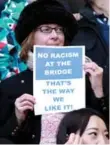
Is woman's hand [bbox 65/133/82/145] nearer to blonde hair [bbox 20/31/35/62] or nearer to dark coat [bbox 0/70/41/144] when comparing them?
dark coat [bbox 0/70/41/144]

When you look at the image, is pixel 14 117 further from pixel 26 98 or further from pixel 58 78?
pixel 58 78

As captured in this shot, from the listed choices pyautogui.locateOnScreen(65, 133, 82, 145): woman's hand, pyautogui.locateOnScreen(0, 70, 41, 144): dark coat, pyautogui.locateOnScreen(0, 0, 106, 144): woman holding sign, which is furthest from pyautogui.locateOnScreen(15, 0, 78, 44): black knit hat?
pyautogui.locateOnScreen(65, 133, 82, 145): woman's hand

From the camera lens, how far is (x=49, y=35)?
2.24 meters

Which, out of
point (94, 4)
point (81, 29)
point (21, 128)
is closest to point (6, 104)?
point (21, 128)

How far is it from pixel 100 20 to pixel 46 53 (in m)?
0.67

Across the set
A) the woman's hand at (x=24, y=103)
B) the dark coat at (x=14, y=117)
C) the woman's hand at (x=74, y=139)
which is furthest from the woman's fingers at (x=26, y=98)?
the woman's hand at (x=74, y=139)

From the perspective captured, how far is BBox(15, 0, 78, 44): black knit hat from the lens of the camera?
226 cm

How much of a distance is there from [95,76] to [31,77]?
331 mm

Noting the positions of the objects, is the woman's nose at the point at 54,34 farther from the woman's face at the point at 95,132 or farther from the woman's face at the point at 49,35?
the woman's face at the point at 95,132

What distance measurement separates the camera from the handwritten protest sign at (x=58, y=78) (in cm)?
209

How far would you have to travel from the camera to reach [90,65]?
2.09m

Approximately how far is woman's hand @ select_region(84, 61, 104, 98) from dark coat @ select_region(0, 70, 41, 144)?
0.27 meters

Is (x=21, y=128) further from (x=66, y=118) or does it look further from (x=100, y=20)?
(x=100, y=20)

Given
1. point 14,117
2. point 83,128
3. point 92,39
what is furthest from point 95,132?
point 92,39
